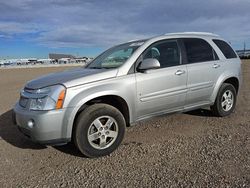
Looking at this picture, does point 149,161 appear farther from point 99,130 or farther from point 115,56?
point 115,56

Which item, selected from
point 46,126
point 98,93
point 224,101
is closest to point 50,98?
point 46,126

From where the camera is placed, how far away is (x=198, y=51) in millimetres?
5254

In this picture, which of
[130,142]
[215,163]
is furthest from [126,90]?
[215,163]

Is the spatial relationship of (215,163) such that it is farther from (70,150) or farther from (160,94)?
(70,150)

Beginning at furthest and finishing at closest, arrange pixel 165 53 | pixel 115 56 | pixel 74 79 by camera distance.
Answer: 1. pixel 115 56
2. pixel 165 53
3. pixel 74 79

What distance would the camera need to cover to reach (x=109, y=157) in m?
3.99

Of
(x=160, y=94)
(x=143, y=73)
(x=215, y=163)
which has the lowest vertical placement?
(x=215, y=163)

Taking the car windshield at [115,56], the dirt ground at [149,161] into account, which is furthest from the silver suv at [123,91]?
the dirt ground at [149,161]

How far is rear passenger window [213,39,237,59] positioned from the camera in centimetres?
568

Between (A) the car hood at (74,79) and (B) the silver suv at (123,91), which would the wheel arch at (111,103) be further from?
(A) the car hood at (74,79)

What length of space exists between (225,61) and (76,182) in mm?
3994

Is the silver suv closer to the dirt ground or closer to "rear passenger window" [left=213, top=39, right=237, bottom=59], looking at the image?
"rear passenger window" [left=213, top=39, right=237, bottom=59]

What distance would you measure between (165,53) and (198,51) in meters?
0.86

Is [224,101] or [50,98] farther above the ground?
[50,98]
